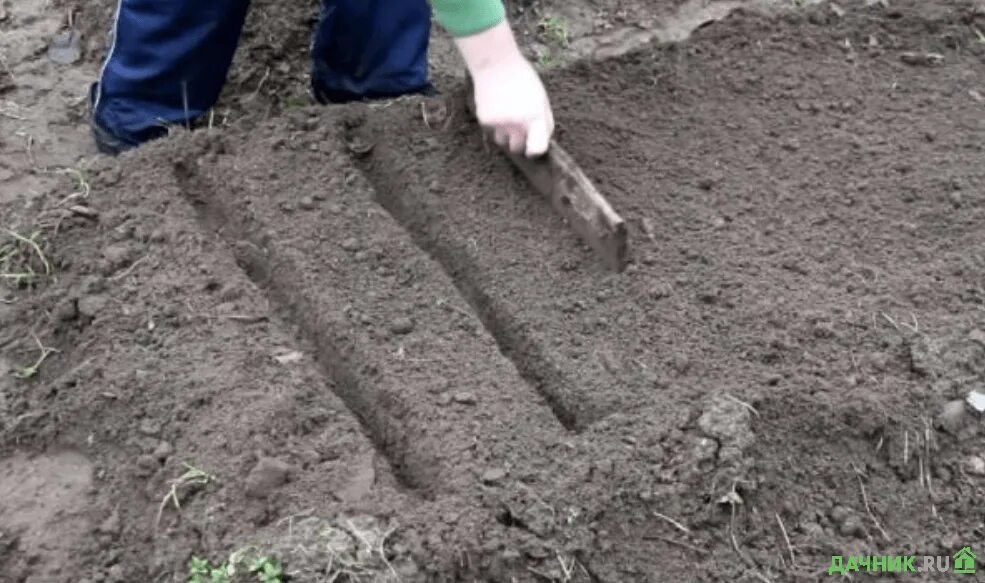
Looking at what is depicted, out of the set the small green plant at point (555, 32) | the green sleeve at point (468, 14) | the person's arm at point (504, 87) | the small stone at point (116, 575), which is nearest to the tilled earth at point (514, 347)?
the small stone at point (116, 575)

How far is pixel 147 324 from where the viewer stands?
98.6 inches

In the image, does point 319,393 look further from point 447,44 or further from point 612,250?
point 447,44

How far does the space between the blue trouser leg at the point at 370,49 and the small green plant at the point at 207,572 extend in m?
1.53

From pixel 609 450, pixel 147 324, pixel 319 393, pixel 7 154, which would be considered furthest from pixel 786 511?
pixel 7 154

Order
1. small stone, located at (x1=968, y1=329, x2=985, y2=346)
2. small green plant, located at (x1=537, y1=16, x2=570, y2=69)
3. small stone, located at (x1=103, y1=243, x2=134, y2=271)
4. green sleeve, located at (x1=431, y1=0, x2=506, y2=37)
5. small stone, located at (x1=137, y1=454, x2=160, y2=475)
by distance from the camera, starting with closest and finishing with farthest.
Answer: small stone, located at (x1=137, y1=454, x2=160, y2=475) < small stone, located at (x1=968, y1=329, x2=985, y2=346) < green sleeve, located at (x1=431, y1=0, x2=506, y2=37) < small stone, located at (x1=103, y1=243, x2=134, y2=271) < small green plant, located at (x1=537, y1=16, x2=570, y2=69)

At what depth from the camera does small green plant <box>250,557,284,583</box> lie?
199 cm

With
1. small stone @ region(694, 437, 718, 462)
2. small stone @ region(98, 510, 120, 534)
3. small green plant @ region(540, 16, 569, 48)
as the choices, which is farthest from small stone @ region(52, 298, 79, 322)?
small green plant @ region(540, 16, 569, 48)

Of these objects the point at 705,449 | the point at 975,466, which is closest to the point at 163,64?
the point at 705,449

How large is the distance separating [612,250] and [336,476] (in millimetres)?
766

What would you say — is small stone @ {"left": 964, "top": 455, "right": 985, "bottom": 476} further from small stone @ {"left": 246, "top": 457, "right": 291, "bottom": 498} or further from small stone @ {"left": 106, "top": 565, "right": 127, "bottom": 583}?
small stone @ {"left": 106, "top": 565, "right": 127, "bottom": 583}

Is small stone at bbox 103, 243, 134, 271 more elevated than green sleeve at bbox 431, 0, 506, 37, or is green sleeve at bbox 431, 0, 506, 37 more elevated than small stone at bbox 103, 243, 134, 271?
green sleeve at bbox 431, 0, 506, 37

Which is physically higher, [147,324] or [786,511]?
[147,324]

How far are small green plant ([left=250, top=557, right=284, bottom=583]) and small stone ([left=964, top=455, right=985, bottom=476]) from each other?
122cm

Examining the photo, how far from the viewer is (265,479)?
84.7 inches
